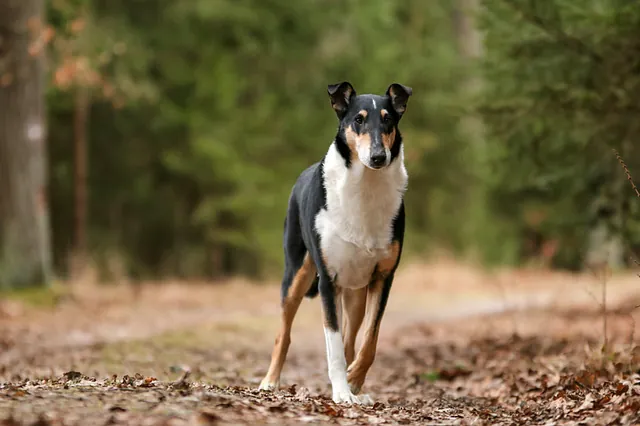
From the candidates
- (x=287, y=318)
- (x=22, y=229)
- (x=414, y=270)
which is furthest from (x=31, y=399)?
(x=414, y=270)

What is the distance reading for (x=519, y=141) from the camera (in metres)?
9.19

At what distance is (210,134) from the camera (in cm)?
1927

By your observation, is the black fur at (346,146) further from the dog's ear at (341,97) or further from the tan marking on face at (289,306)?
the tan marking on face at (289,306)

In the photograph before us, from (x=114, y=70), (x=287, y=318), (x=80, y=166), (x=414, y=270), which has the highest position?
(x=114, y=70)

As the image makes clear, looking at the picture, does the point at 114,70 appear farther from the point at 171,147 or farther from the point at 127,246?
the point at 127,246

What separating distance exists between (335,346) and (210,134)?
13.7m

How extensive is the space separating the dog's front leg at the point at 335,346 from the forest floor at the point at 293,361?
18 cm

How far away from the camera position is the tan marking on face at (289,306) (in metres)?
6.86

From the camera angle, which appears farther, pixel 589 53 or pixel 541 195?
pixel 541 195

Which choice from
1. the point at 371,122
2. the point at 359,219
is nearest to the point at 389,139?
the point at 371,122

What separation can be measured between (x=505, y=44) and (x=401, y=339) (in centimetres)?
479

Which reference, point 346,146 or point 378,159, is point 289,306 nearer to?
point 346,146

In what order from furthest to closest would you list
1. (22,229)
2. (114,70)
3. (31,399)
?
(114,70) < (22,229) < (31,399)

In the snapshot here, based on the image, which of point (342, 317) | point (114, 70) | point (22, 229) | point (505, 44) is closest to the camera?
point (342, 317)
